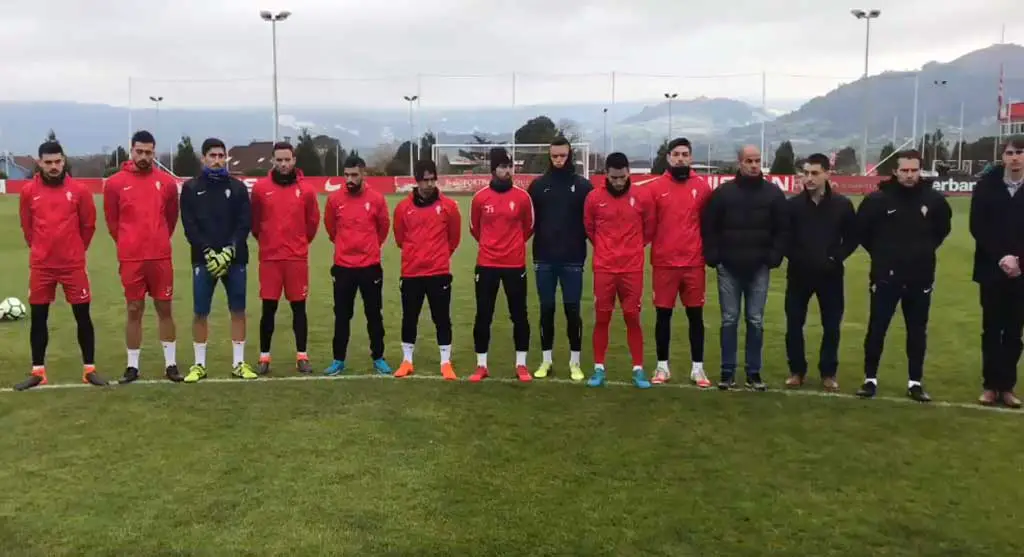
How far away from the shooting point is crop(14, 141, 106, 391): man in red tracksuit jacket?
6.56 meters

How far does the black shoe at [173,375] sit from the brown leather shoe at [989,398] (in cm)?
634

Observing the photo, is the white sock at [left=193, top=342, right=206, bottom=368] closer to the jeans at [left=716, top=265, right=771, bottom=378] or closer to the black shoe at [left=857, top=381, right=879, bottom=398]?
the jeans at [left=716, top=265, right=771, bottom=378]

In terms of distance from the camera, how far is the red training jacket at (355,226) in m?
7.13

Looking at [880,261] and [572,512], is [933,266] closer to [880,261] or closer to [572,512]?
[880,261]

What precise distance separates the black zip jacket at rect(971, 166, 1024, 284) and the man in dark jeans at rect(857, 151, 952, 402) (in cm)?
22

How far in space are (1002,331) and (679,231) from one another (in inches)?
100

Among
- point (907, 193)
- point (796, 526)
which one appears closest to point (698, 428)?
point (796, 526)

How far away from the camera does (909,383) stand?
6.50m

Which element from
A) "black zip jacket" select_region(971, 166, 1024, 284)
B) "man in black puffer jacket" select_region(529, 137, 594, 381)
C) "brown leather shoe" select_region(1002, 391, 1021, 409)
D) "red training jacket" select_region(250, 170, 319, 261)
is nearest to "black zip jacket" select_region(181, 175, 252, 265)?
"red training jacket" select_region(250, 170, 319, 261)

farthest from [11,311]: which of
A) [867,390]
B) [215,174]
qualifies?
[867,390]

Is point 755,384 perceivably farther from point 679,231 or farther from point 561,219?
point 561,219

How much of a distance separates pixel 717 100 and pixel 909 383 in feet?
138

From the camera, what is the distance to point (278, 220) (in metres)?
7.02

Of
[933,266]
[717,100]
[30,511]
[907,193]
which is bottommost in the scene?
[30,511]
